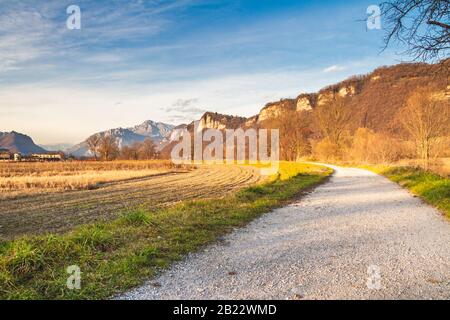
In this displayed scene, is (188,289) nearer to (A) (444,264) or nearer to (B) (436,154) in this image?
(A) (444,264)

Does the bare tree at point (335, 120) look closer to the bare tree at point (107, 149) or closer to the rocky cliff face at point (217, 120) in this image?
the bare tree at point (107, 149)

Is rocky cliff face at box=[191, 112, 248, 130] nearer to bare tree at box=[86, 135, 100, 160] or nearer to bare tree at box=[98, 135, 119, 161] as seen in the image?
bare tree at box=[98, 135, 119, 161]

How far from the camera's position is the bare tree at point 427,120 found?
92.4ft

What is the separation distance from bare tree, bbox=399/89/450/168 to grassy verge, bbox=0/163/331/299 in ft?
86.1

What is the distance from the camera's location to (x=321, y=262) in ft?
17.3

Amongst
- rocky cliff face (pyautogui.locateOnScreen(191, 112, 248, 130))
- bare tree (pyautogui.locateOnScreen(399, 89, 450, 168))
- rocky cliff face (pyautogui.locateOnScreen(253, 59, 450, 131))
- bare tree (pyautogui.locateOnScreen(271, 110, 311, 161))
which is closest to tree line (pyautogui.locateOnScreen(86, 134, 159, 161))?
rocky cliff face (pyautogui.locateOnScreen(253, 59, 450, 131))

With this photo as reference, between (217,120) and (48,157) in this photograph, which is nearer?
(48,157)

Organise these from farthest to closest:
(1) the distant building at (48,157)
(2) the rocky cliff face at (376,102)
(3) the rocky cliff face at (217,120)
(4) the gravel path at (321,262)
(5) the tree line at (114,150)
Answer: (3) the rocky cliff face at (217,120) → (5) the tree line at (114,150) → (1) the distant building at (48,157) → (2) the rocky cliff face at (376,102) → (4) the gravel path at (321,262)

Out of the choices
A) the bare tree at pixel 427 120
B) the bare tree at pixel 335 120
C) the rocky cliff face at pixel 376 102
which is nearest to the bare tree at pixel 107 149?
the rocky cliff face at pixel 376 102

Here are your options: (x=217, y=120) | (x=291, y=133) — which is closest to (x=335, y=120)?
(x=291, y=133)

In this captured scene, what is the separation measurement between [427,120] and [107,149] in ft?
264

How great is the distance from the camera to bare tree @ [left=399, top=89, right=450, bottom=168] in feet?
92.4

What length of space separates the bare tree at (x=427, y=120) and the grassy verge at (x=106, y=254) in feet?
86.1

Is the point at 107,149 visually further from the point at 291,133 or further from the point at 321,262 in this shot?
the point at 321,262
